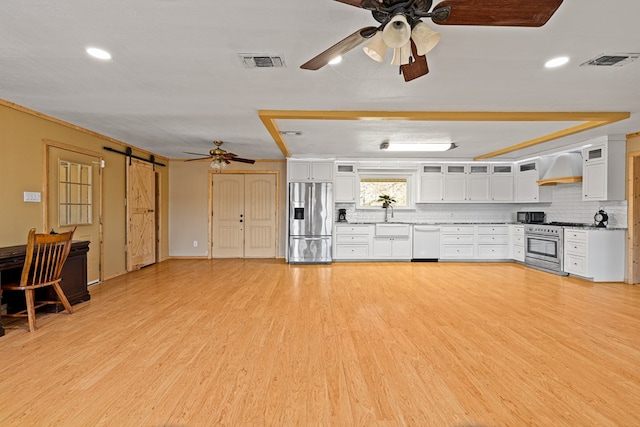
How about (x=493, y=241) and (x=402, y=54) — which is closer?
(x=402, y=54)

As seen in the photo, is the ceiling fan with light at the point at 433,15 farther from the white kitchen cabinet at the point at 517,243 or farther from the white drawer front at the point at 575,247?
the white kitchen cabinet at the point at 517,243

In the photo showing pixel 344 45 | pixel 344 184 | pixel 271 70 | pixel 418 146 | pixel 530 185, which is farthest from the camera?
pixel 344 184

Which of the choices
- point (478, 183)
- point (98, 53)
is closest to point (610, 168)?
point (478, 183)

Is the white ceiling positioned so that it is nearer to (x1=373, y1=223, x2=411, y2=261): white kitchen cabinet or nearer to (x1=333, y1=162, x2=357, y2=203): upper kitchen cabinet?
(x1=333, y1=162, x2=357, y2=203): upper kitchen cabinet

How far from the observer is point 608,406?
6.81 feet

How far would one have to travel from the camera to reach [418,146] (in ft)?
20.6

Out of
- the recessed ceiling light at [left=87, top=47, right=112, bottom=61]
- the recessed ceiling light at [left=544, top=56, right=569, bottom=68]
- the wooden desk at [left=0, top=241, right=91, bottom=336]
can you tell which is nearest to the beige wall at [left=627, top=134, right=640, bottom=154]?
the recessed ceiling light at [left=544, top=56, right=569, bottom=68]

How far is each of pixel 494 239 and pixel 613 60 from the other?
560 centimetres

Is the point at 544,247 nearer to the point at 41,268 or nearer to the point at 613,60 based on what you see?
the point at 613,60

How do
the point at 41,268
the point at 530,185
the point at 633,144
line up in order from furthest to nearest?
the point at 530,185, the point at 633,144, the point at 41,268

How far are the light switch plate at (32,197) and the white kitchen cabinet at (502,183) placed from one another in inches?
328

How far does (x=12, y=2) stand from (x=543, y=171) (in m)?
8.31

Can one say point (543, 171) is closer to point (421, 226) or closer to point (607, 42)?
point (421, 226)

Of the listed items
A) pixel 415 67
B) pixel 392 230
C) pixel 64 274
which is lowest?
pixel 64 274
